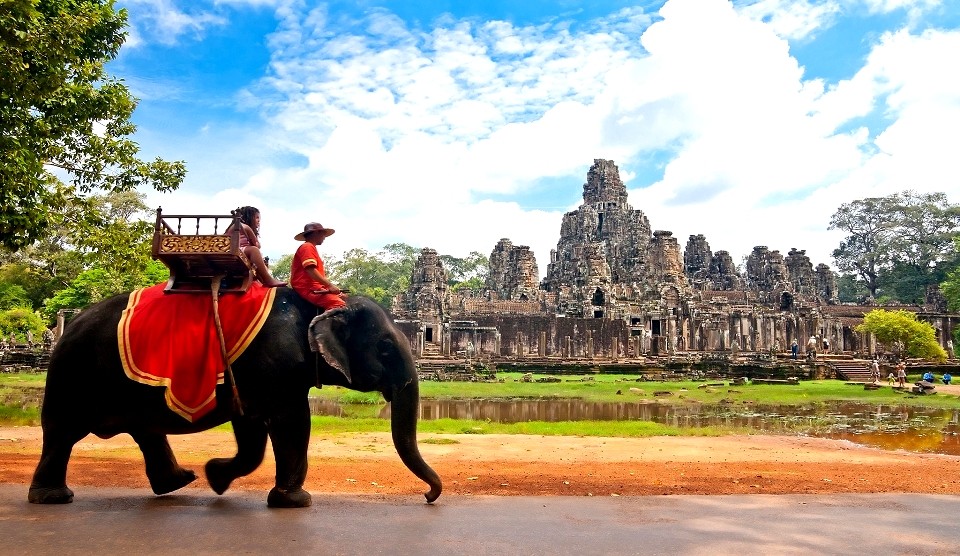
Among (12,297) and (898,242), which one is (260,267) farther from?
(898,242)

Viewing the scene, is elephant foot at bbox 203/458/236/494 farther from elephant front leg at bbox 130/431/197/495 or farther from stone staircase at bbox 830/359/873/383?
stone staircase at bbox 830/359/873/383

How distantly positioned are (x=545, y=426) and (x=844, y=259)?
77.1 meters

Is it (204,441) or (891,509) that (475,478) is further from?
(204,441)

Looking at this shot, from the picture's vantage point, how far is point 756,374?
3709cm

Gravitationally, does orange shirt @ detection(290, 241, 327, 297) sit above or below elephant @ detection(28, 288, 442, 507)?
above

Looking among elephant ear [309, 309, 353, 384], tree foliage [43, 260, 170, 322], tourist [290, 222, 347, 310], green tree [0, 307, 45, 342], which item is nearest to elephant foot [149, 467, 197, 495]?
elephant ear [309, 309, 353, 384]

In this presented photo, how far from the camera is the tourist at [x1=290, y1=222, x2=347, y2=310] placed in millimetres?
6453

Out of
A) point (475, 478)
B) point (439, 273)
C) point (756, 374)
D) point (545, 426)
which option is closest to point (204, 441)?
point (475, 478)

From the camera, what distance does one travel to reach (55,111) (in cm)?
1255

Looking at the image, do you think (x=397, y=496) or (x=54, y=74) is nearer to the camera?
(x=397, y=496)

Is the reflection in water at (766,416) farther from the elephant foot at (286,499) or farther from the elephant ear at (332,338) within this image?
the elephant foot at (286,499)

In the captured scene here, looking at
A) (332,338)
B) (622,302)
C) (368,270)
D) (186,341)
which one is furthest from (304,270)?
(368,270)

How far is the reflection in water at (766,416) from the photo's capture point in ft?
52.1

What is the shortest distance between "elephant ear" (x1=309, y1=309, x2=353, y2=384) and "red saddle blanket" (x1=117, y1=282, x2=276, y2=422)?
1.54 ft
